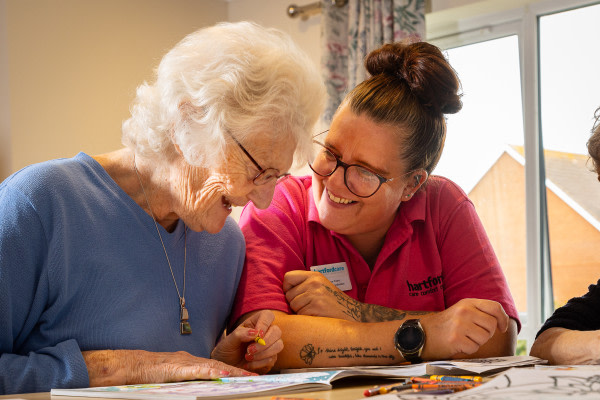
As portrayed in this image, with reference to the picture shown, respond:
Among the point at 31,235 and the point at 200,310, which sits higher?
the point at 31,235

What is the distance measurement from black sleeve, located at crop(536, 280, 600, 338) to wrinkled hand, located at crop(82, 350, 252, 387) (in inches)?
33.5

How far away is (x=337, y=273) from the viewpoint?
179 cm

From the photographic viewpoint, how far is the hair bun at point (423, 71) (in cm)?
176

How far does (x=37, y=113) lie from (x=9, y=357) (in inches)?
108

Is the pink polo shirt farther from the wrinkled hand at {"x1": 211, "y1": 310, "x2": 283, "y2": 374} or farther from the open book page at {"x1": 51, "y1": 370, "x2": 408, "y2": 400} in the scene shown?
the open book page at {"x1": 51, "y1": 370, "x2": 408, "y2": 400}

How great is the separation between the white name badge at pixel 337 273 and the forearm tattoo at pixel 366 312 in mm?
88

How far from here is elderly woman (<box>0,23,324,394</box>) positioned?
1258 mm

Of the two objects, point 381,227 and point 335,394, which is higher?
point 381,227

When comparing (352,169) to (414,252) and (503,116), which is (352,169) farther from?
(503,116)

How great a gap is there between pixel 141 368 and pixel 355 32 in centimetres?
302

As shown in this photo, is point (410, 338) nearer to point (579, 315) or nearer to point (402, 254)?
point (402, 254)

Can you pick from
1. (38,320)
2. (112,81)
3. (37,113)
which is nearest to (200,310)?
(38,320)

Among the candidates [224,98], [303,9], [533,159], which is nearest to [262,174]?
[224,98]

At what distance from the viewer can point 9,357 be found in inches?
47.9
